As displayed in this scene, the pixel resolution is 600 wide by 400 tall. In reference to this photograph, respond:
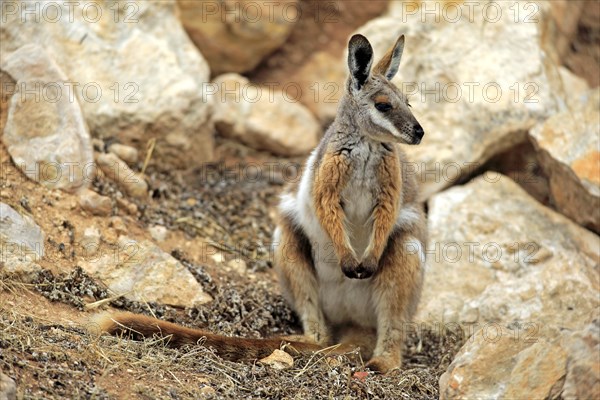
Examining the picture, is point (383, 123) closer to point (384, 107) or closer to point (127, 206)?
point (384, 107)

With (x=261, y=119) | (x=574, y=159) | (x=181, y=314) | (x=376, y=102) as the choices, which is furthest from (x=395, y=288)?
(x=261, y=119)

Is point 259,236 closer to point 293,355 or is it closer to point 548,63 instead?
point 293,355

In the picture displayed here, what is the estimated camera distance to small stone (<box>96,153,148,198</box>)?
26.9 feet

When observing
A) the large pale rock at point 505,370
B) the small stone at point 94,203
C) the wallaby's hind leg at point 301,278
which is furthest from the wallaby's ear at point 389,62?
the small stone at point 94,203

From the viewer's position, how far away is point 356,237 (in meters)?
7.09

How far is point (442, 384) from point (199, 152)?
482cm

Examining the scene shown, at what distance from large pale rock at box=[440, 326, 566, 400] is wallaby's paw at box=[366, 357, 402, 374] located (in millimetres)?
1283

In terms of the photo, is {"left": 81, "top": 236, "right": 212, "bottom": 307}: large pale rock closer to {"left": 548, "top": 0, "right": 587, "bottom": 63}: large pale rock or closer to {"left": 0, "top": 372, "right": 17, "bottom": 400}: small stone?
{"left": 0, "top": 372, "right": 17, "bottom": 400}: small stone

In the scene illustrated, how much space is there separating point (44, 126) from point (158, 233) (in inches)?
54.8

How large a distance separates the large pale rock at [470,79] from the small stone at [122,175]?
282 centimetres

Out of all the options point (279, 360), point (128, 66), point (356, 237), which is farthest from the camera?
point (128, 66)

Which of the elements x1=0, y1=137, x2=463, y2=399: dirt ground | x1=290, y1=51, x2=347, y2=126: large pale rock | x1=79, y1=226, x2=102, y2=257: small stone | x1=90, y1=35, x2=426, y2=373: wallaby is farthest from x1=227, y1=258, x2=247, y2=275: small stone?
x1=290, y1=51, x2=347, y2=126: large pale rock

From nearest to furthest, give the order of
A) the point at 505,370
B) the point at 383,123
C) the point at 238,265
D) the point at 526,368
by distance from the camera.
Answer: the point at 526,368 < the point at 505,370 < the point at 383,123 < the point at 238,265

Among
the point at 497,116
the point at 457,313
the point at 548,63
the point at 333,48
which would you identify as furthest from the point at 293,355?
the point at 333,48
